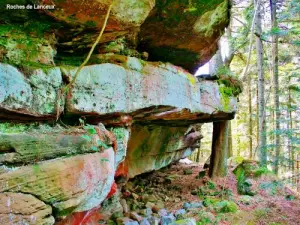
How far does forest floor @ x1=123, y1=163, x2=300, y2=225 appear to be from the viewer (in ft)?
24.4

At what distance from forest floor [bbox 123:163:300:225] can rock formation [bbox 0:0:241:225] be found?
6.90 feet

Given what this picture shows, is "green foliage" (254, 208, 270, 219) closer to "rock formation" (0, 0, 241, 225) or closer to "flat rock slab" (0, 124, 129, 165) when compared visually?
"rock formation" (0, 0, 241, 225)

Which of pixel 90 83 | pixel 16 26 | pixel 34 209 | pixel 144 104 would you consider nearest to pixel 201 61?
pixel 144 104

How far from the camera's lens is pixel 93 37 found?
4.93m

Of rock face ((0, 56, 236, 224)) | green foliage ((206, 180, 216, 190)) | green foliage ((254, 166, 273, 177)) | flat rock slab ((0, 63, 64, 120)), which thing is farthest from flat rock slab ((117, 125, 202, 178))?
flat rock slab ((0, 63, 64, 120))

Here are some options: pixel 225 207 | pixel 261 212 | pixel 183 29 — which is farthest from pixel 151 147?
pixel 183 29

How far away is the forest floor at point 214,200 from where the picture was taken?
743 centimetres

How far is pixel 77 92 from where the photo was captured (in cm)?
447

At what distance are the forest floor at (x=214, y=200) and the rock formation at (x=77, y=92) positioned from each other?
6.90 feet

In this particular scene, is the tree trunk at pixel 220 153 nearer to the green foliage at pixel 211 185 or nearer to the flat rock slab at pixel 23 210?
the green foliage at pixel 211 185

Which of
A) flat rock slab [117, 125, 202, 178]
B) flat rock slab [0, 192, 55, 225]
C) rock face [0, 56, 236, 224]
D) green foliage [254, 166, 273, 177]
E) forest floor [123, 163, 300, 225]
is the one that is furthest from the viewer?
green foliage [254, 166, 273, 177]

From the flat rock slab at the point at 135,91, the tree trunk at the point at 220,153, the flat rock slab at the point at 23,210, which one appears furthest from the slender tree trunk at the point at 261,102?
the flat rock slab at the point at 23,210

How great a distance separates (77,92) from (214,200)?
6.04m

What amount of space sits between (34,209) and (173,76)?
4335 mm
